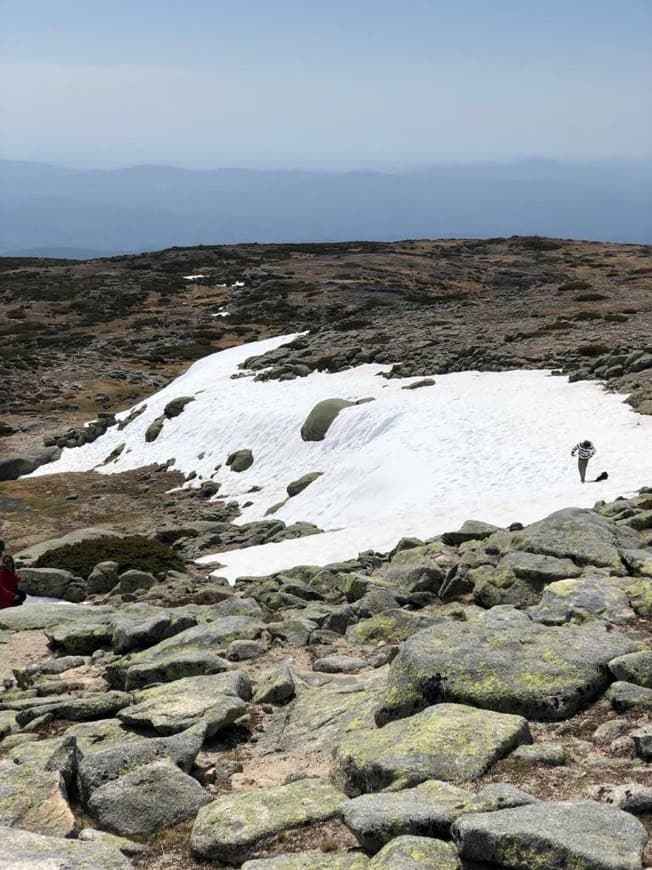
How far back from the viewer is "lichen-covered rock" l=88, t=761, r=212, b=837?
7.67 m

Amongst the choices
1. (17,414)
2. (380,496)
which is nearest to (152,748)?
(380,496)

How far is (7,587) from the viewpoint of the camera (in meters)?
18.6

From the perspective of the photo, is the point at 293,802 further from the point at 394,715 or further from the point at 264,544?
the point at 264,544

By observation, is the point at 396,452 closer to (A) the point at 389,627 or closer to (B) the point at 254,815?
(A) the point at 389,627

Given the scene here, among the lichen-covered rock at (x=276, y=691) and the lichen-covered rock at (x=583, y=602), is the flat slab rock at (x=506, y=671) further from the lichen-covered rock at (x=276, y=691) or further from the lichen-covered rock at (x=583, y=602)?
the lichen-covered rock at (x=276, y=691)

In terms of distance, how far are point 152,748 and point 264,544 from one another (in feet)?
57.4

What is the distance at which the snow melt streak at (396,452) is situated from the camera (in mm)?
23625

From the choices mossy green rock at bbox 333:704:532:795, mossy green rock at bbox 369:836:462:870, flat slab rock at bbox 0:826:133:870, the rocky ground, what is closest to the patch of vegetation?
the rocky ground

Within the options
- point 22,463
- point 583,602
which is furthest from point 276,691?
point 22,463

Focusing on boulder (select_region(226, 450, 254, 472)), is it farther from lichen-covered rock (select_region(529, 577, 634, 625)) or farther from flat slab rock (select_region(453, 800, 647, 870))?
flat slab rock (select_region(453, 800, 647, 870))

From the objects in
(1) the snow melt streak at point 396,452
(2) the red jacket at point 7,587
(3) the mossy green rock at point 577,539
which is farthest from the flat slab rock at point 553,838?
(1) the snow melt streak at point 396,452

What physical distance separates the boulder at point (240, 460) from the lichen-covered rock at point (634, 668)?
2866cm

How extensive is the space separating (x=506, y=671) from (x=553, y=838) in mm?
3535

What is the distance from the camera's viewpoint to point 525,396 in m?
33.8
